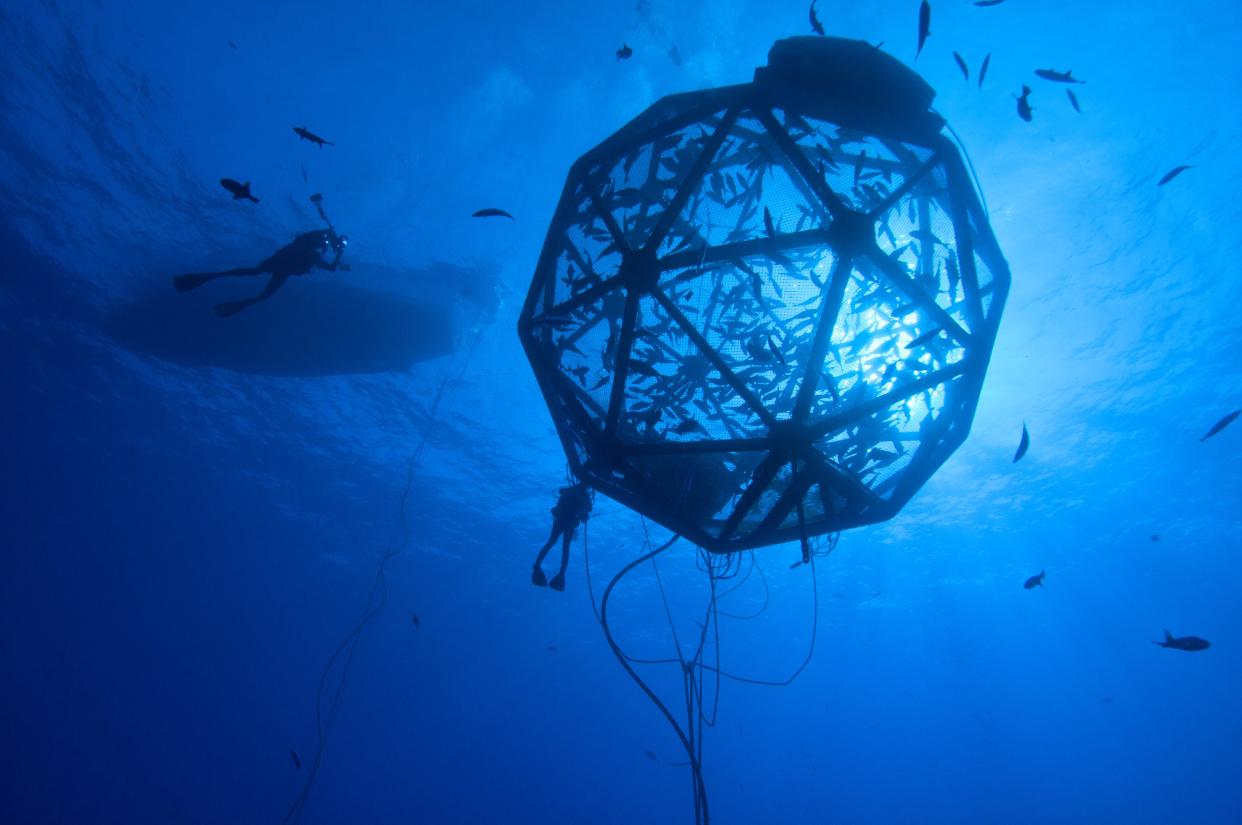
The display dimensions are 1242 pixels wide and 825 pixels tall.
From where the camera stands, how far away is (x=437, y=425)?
20391mm

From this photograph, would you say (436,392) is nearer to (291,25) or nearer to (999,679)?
(291,25)

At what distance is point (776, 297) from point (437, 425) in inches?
732

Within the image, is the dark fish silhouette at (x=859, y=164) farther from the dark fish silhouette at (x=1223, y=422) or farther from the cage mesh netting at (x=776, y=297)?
the dark fish silhouette at (x=1223, y=422)

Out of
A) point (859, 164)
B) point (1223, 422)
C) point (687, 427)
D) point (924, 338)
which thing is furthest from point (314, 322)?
point (1223, 422)

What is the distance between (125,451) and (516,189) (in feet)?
76.3

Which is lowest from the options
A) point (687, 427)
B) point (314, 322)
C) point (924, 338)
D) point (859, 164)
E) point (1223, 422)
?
point (687, 427)

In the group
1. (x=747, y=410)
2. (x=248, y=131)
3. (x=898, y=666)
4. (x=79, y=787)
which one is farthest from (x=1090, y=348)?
(x=79, y=787)

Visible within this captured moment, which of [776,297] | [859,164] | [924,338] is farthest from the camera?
[776,297]

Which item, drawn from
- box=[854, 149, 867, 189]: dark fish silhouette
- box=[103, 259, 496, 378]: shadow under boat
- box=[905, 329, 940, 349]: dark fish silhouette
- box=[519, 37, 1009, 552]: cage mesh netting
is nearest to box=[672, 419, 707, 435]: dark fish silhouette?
box=[519, 37, 1009, 552]: cage mesh netting

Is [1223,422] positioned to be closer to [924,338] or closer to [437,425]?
[924,338]

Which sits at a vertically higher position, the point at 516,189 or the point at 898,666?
the point at 898,666

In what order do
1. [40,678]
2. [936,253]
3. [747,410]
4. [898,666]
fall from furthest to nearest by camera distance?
[898,666] → [40,678] → [747,410] → [936,253]

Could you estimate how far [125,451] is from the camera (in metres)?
23.9

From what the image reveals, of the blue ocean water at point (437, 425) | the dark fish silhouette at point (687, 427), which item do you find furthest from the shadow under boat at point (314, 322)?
the dark fish silhouette at point (687, 427)
